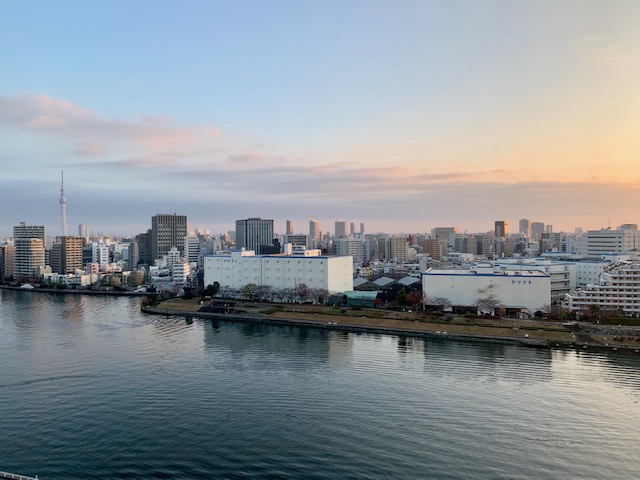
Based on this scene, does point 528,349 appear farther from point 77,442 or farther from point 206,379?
point 77,442

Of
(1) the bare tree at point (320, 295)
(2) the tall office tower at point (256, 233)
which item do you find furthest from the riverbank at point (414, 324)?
(2) the tall office tower at point (256, 233)

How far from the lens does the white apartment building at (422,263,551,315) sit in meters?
13.8

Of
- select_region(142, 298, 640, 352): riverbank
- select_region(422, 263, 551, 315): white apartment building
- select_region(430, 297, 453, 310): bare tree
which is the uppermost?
select_region(422, 263, 551, 315): white apartment building

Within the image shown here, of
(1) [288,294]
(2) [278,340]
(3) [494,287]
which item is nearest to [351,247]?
(1) [288,294]

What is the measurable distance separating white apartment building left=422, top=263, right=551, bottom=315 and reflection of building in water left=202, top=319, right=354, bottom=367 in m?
3.80

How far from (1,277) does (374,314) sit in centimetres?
2528

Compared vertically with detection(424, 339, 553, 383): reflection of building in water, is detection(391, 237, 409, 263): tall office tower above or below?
above

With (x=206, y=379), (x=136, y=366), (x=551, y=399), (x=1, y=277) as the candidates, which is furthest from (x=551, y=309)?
(x=1, y=277)

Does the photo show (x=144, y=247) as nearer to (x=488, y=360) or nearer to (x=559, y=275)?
(x=559, y=275)

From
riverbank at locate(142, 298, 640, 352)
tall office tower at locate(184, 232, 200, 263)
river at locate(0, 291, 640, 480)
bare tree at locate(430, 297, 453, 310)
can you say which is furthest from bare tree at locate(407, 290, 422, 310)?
tall office tower at locate(184, 232, 200, 263)

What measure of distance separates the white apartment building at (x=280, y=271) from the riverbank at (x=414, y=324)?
5.55ft

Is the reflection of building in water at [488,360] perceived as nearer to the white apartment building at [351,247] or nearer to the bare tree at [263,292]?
the bare tree at [263,292]

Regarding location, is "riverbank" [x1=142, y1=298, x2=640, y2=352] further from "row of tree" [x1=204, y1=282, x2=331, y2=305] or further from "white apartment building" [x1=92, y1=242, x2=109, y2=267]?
"white apartment building" [x1=92, y1=242, x2=109, y2=267]

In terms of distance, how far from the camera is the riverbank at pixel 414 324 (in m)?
11.1
